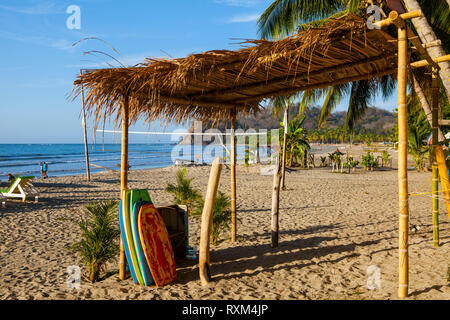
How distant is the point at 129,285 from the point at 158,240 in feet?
1.89

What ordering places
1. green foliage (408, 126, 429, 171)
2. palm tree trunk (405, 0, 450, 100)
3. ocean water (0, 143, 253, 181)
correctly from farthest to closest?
ocean water (0, 143, 253, 181) → green foliage (408, 126, 429, 171) → palm tree trunk (405, 0, 450, 100)

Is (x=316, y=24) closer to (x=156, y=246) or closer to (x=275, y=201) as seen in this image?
(x=275, y=201)

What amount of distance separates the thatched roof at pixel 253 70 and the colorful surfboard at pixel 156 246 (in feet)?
4.15

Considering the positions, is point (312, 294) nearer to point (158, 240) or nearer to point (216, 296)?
point (216, 296)

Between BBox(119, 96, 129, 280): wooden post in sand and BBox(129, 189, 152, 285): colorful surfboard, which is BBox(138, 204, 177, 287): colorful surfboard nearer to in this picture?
BBox(129, 189, 152, 285): colorful surfboard

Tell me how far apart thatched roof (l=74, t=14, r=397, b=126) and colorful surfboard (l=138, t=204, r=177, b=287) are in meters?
1.26

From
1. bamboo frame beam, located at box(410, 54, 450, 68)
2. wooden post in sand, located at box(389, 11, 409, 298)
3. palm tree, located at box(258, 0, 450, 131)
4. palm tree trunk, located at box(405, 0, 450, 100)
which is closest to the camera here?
wooden post in sand, located at box(389, 11, 409, 298)

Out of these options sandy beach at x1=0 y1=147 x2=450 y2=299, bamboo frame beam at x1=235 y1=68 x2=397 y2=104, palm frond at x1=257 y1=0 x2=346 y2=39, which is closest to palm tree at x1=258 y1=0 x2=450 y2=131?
palm frond at x1=257 y1=0 x2=346 y2=39

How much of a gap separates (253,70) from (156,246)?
2.08m

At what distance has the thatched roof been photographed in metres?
2.80

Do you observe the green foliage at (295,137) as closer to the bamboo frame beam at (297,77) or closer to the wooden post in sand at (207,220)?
the bamboo frame beam at (297,77)

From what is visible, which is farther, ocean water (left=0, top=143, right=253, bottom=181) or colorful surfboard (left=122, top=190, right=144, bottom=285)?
ocean water (left=0, top=143, right=253, bottom=181)

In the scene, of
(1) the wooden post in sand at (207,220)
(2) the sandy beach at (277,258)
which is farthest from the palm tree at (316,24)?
(1) the wooden post in sand at (207,220)
